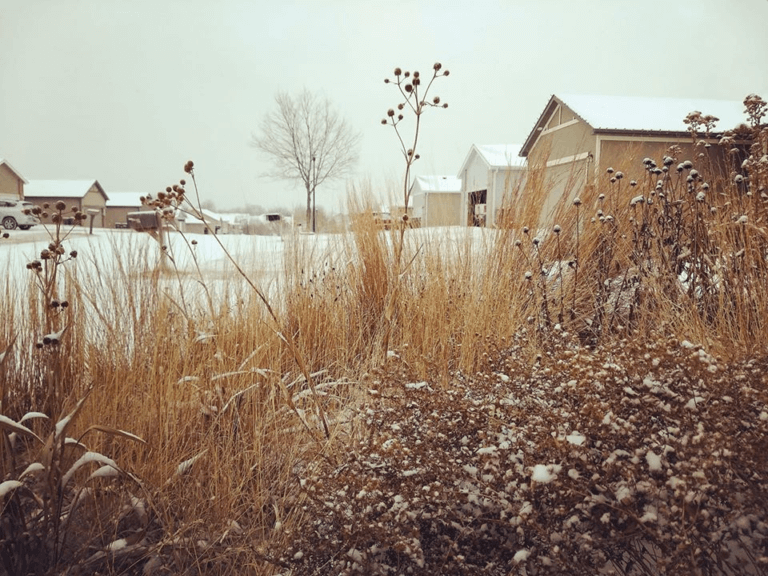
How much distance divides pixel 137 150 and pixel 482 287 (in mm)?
2295

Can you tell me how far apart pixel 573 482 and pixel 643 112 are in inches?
272

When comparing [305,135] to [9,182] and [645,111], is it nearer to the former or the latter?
[9,182]

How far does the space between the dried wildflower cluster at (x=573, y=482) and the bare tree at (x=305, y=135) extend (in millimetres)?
4236

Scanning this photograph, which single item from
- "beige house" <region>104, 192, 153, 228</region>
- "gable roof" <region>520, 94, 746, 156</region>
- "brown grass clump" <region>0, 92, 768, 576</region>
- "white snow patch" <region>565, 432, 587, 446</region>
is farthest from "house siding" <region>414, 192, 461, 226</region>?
"gable roof" <region>520, 94, 746, 156</region>

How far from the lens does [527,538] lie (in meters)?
0.80

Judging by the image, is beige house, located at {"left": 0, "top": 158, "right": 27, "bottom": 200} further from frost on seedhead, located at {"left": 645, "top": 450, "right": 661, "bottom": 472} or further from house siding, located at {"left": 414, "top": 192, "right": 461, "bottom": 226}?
frost on seedhead, located at {"left": 645, "top": 450, "right": 661, "bottom": 472}

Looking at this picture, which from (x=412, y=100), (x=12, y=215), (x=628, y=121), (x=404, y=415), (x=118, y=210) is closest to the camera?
(x=404, y=415)

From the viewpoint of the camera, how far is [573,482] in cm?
74

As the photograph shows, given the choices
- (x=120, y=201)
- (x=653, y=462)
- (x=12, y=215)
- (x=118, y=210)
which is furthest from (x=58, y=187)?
(x=120, y=201)

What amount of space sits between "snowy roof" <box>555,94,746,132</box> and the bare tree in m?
2.99

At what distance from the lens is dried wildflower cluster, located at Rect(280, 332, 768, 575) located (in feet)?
2.23

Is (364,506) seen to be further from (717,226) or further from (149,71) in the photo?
(149,71)

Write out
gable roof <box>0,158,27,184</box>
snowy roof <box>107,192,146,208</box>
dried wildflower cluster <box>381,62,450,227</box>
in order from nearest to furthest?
dried wildflower cluster <box>381,62,450,227</box>, gable roof <box>0,158,27,184</box>, snowy roof <box>107,192,146,208</box>

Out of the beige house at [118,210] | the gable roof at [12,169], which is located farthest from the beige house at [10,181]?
the beige house at [118,210]
